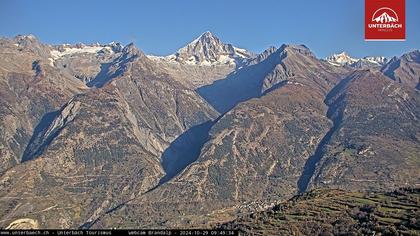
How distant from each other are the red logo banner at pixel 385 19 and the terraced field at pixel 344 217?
177ft

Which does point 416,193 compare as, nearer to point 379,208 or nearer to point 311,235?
point 379,208

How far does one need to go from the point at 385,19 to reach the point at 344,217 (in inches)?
3373

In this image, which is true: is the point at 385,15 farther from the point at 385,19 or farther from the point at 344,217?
the point at 344,217

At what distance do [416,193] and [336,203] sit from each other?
934 inches

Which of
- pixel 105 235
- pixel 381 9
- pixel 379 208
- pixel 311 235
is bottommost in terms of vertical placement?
pixel 105 235

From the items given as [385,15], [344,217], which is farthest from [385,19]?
[344,217]

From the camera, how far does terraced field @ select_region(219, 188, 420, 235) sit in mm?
140375

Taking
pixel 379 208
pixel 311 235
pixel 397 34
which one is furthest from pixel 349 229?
pixel 397 34

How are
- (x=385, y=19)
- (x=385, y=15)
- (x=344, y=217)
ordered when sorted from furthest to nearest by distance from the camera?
1. (x=344, y=217)
2. (x=385, y=15)
3. (x=385, y=19)

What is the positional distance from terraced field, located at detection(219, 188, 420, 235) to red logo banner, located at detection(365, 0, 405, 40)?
53894 mm

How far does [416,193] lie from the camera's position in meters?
184

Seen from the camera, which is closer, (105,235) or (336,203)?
(105,235)

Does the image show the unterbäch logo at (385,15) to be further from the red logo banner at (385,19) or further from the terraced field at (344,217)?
the terraced field at (344,217)

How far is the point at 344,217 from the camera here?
162 metres
